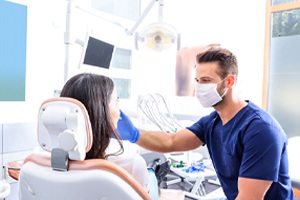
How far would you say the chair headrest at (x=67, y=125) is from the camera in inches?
26.1

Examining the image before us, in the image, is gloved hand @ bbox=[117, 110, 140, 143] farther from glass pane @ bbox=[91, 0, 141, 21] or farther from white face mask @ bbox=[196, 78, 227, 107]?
glass pane @ bbox=[91, 0, 141, 21]

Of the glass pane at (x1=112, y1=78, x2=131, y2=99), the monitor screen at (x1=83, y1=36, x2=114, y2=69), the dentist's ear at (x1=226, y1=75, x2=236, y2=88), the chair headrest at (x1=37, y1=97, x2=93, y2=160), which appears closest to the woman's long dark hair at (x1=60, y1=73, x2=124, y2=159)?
the chair headrest at (x1=37, y1=97, x2=93, y2=160)

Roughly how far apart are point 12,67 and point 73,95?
5.15 feet

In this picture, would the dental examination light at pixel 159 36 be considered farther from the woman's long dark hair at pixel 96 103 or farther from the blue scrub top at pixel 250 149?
the woman's long dark hair at pixel 96 103

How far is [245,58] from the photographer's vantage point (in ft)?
8.86

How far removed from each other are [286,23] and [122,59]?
73.3 inches

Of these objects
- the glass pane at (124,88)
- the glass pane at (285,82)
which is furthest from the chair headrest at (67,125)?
the glass pane at (124,88)

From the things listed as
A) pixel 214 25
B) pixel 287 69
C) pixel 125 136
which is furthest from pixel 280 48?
pixel 125 136

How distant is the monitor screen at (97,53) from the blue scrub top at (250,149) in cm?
99

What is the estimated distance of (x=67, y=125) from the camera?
68 centimetres

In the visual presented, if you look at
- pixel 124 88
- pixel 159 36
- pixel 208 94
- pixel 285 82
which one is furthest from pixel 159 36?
pixel 124 88

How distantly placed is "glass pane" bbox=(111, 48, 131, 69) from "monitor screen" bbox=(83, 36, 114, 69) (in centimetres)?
104

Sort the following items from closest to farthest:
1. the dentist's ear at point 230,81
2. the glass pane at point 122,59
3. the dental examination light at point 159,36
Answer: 1. the dentist's ear at point 230,81
2. the dental examination light at point 159,36
3. the glass pane at point 122,59

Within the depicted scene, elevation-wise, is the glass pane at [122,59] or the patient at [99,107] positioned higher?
the glass pane at [122,59]
